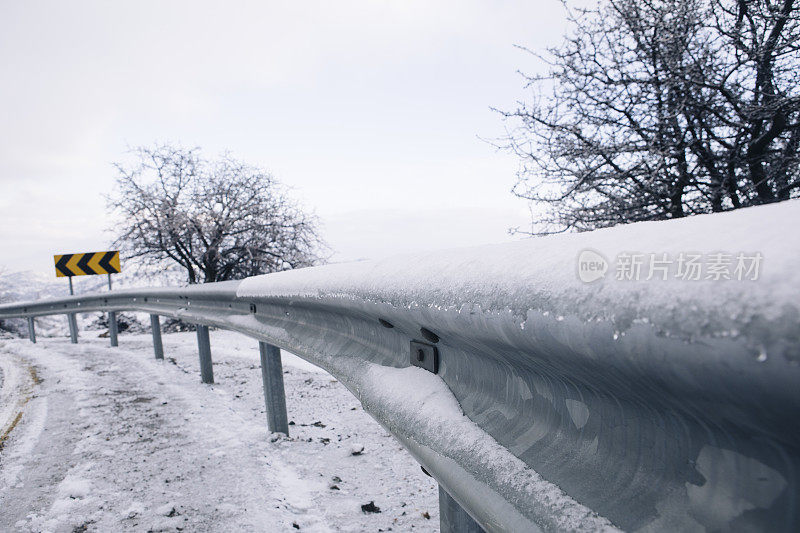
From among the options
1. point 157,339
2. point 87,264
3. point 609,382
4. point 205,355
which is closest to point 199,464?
point 205,355

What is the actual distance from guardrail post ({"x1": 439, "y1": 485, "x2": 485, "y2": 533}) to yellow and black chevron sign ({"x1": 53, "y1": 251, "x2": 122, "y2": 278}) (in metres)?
11.0

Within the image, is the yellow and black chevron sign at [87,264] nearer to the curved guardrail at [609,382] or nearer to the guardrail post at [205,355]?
the guardrail post at [205,355]

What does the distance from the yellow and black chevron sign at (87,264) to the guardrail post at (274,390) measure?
8.95 meters

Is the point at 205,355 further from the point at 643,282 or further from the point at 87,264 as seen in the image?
the point at 87,264

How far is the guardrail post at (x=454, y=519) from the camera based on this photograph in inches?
47.4

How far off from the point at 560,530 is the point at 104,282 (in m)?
18.5

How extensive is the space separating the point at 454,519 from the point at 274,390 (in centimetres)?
208

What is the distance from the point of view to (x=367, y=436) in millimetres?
3133

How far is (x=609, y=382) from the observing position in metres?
0.61

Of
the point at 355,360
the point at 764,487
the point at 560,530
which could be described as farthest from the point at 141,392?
the point at 764,487

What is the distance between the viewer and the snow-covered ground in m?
2.10

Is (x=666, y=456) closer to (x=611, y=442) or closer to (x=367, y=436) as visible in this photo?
(x=611, y=442)

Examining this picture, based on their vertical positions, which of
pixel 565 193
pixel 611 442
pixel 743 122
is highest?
pixel 743 122

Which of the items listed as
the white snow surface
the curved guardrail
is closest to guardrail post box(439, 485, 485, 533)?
the curved guardrail
